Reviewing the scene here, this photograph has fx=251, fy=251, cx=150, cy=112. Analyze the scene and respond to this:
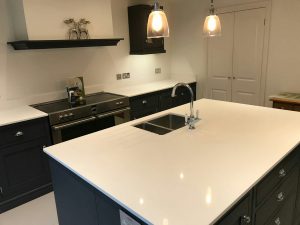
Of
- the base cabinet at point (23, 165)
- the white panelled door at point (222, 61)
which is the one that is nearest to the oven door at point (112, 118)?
the base cabinet at point (23, 165)

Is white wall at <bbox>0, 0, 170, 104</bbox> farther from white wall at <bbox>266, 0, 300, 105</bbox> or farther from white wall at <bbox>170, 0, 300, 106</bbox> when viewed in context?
white wall at <bbox>266, 0, 300, 105</bbox>

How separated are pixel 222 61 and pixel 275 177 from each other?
3.05 m

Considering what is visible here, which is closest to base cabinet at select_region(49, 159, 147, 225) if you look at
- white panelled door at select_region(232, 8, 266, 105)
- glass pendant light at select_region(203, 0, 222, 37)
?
glass pendant light at select_region(203, 0, 222, 37)

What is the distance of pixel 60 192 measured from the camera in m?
1.71

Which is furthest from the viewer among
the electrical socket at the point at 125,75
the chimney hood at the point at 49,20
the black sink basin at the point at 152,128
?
the electrical socket at the point at 125,75

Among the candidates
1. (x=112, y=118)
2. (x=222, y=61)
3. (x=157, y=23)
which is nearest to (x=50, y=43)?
(x=112, y=118)

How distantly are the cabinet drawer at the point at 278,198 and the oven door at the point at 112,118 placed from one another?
2.13 meters

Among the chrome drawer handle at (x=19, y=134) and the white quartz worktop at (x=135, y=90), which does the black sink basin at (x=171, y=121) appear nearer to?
the white quartz worktop at (x=135, y=90)

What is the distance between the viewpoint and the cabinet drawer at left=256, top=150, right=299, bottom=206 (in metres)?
1.39

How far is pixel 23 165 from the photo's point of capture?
2637 millimetres

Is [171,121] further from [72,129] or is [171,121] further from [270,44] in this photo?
[270,44]

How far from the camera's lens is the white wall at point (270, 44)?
137 inches

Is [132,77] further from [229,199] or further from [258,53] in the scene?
[229,199]

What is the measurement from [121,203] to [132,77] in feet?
→ 11.1
